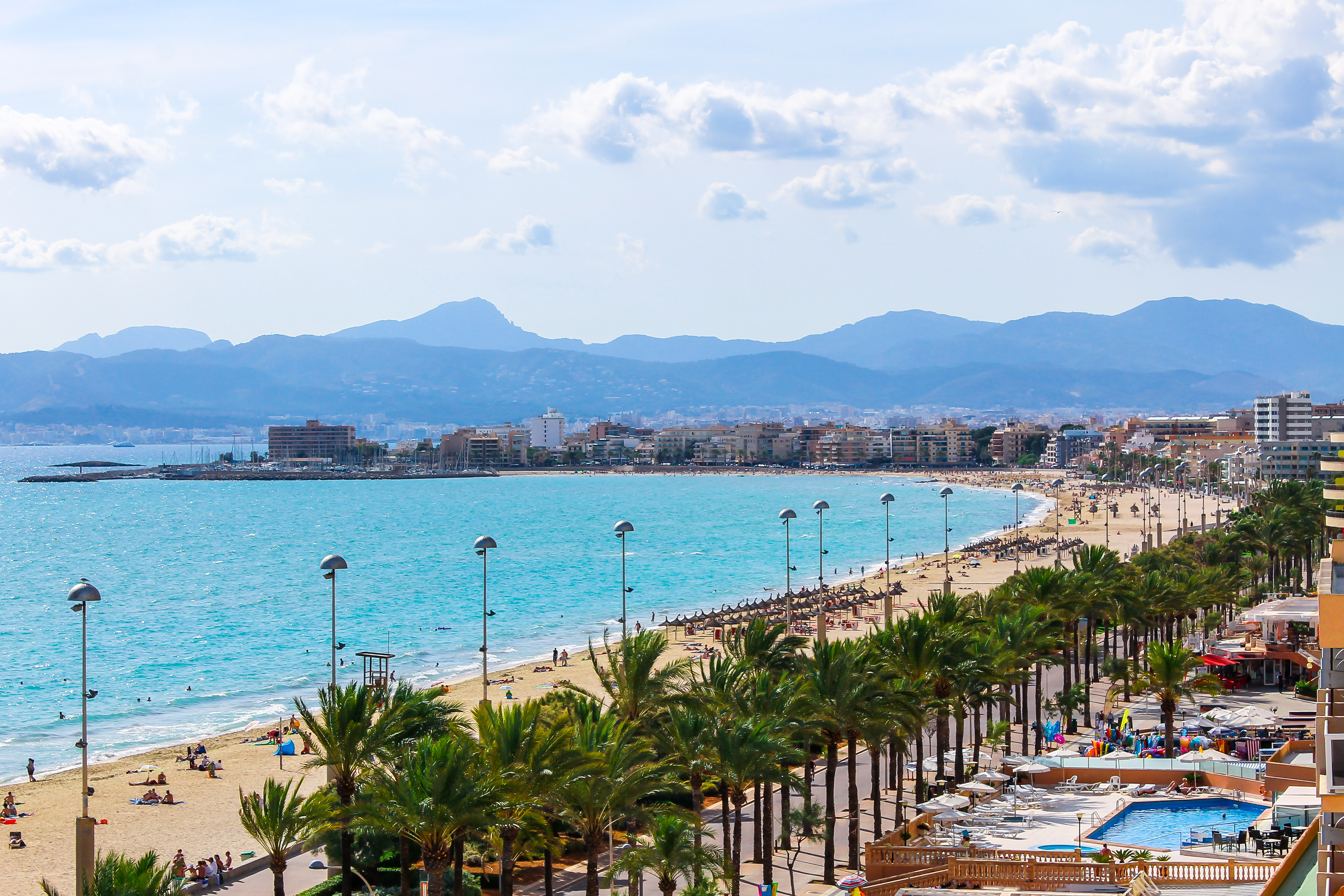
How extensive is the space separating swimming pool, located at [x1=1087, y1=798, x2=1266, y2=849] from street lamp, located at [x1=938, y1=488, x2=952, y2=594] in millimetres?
16486

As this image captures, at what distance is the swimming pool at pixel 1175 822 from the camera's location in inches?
847

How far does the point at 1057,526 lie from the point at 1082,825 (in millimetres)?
90914

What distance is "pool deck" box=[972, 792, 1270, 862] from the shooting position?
19609 mm

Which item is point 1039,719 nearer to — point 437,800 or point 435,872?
point 435,872

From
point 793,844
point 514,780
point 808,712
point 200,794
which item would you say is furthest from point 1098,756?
point 200,794

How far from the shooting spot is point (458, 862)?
16484 millimetres

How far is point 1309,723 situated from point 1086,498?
4892 inches

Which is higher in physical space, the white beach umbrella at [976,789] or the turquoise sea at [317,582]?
the white beach umbrella at [976,789]

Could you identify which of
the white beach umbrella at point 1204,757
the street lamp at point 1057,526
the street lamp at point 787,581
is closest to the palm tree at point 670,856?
the street lamp at point 787,581

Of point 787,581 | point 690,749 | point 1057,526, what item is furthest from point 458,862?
point 1057,526

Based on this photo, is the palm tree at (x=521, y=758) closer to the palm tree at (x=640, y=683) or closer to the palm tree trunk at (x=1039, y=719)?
the palm tree at (x=640, y=683)

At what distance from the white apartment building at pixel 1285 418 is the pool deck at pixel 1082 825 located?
5045 inches

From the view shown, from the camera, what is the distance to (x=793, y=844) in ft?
74.2

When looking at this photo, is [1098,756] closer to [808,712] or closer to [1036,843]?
[1036,843]
